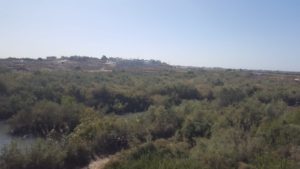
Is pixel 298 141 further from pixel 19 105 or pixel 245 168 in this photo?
pixel 19 105

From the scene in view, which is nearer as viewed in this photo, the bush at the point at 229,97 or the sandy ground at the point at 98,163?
the sandy ground at the point at 98,163

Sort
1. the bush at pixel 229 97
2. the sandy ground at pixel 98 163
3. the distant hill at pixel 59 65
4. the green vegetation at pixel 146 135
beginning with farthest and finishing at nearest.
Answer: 1. the distant hill at pixel 59 65
2. the bush at pixel 229 97
3. the sandy ground at pixel 98 163
4. the green vegetation at pixel 146 135

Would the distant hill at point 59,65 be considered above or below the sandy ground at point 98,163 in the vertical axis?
above

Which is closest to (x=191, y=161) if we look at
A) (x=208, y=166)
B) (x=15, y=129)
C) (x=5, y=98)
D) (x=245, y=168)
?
(x=208, y=166)

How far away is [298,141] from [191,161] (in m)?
6.93

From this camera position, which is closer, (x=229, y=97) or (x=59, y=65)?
(x=229, y=97)

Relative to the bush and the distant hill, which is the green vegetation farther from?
the distant hill

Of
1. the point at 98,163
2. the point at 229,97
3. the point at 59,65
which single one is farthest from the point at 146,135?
the point at 59,65

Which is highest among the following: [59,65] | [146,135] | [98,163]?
[59,65]

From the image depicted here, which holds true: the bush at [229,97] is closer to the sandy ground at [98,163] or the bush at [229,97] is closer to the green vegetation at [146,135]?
the green vegetation at [146,135]

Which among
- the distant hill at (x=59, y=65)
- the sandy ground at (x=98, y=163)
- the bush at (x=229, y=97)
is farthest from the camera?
the distant hill at (x=59, y=65)

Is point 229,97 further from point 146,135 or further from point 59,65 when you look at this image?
point 59,65

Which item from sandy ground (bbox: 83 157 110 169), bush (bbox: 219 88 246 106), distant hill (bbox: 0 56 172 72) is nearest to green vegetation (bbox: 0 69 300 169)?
bush (bbox: 219 88 246 106)

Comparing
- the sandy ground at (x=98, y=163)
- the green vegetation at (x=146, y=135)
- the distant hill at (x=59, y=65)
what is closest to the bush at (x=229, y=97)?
the green vegetation at (x=146, y=135)
